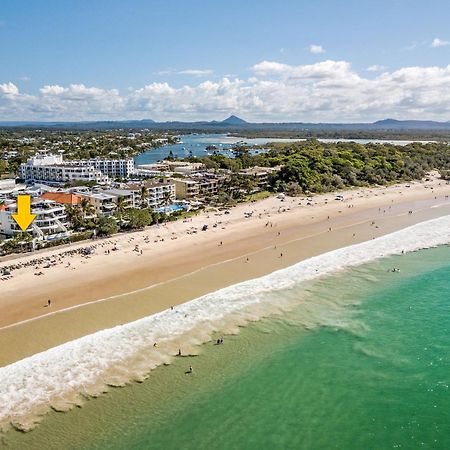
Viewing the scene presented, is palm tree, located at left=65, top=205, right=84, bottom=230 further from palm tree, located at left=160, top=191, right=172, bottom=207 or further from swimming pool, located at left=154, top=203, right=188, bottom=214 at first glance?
palm tree, located at left=160, top=191, right=172, bottom=207

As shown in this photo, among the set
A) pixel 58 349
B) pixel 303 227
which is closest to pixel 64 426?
pixel 58 349

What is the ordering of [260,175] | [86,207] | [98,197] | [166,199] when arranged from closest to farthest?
[86,207] < [98,197] < [166,199] < [260,175]

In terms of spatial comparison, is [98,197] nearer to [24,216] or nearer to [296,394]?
[24,216]

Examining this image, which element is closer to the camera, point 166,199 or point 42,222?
point 42,222

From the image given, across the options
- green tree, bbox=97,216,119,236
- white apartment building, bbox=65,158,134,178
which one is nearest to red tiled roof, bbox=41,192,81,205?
green tree, bbox=97,216,119,236

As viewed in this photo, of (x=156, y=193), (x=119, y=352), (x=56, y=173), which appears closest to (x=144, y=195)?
(x=156, y=193)

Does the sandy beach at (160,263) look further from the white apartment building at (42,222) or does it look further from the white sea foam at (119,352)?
the white apartment building at (42,222)

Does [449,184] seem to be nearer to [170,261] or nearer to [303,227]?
[303,227]
